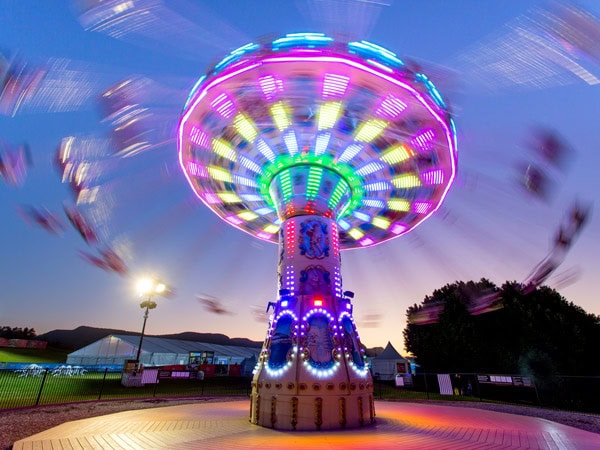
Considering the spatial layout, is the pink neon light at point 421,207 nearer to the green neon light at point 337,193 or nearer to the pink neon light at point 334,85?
the green neon light at point 337,193

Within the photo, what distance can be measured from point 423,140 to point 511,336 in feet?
93.8

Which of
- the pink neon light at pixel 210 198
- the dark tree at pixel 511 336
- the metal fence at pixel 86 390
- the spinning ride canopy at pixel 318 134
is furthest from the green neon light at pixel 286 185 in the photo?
the dark tree at pixel 511 336

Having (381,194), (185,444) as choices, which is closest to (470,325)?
(381,194)

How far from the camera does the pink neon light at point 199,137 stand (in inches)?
525

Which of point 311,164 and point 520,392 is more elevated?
point 311,164

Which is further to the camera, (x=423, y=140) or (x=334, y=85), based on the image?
(x=423, y=140)

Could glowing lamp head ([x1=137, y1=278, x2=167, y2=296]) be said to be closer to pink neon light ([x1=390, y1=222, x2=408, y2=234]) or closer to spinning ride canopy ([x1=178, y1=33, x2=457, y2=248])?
spinning ride canopy ([x1=178, y1=33, x2=457, y2=248])

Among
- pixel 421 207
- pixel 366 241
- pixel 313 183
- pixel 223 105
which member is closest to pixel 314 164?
pixel 313 183

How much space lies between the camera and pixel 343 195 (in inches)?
610

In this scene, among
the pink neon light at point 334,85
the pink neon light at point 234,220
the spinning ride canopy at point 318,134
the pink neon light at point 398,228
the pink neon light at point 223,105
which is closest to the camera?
the spinning ride canopy at point 318,134

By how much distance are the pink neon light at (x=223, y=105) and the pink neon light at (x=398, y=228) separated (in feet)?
35.1

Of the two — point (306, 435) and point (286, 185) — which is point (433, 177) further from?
point (306, 435)

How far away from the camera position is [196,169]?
603 inches

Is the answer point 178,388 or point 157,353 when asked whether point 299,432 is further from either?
point 157,353
